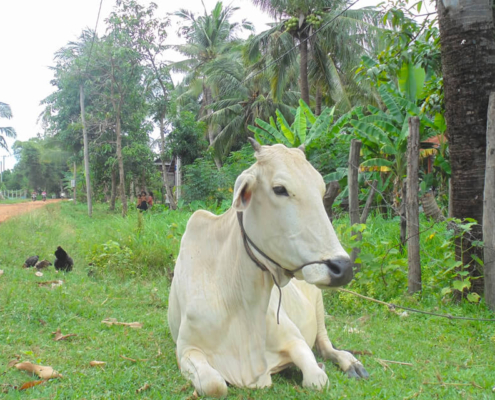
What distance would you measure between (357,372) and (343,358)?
0.48 ft

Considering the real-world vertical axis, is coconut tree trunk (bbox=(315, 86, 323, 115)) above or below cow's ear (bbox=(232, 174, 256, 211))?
above

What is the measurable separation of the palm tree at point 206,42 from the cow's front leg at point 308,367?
2390cm

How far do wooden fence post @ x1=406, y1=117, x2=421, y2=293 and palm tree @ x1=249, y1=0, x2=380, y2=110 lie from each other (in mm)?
11288

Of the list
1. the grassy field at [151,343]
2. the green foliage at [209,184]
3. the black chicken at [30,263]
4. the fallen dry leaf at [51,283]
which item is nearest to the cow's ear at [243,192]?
the grassy field at [151,343]

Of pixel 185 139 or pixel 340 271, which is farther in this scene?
pixel 185 139

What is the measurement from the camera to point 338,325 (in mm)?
4352

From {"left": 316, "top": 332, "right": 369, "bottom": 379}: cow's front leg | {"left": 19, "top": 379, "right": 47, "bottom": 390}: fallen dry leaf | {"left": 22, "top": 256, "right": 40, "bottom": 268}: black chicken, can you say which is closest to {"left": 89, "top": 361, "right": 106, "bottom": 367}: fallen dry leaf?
{"left": 19, "top": 379, "right": 47, "bottom": 390}: fallen dry leaf

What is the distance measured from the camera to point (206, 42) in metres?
27.6

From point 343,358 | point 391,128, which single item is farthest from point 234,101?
point 343,358

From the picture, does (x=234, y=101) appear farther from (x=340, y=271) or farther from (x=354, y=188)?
(x=340, y=271)

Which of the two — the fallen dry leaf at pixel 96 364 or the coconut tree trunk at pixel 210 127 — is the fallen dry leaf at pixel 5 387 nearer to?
the fallen dry leaf at pixel 96 364

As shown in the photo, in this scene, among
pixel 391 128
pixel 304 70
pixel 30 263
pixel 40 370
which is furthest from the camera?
pixel 304 70

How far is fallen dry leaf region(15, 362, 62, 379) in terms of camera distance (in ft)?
9.68

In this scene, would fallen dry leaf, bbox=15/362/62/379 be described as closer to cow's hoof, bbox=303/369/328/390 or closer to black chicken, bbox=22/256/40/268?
cow's hoof, bbox=303/369/328/390
